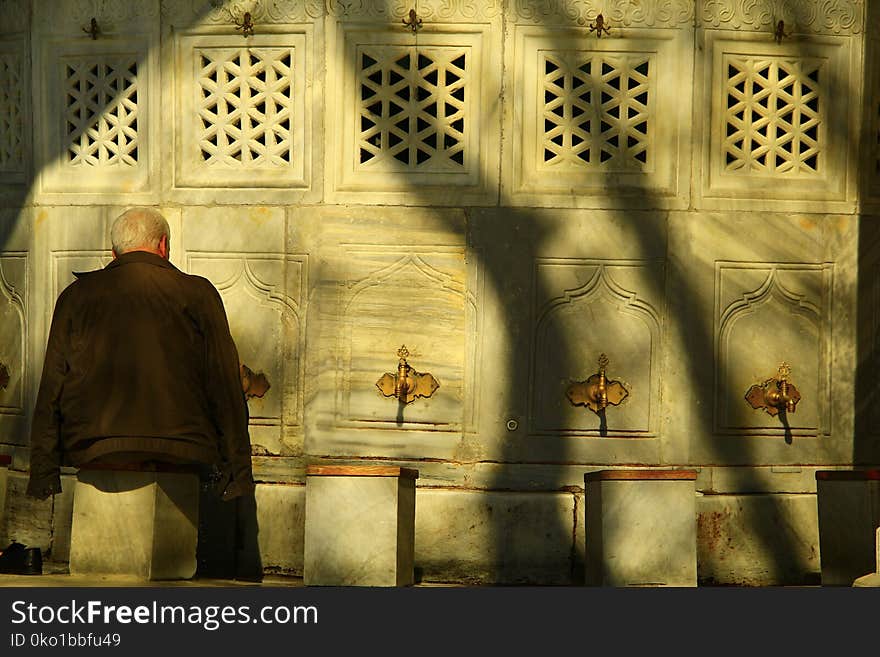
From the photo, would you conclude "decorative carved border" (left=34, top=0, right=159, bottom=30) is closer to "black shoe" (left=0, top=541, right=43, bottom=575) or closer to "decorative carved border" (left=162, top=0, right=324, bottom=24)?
"decorative carved border" (left=162, top=0, right=324, bottom=24)

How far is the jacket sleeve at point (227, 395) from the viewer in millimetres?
7496

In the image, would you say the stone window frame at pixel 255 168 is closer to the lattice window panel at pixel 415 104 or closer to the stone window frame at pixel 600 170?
the lattice window panel at pixel 415 104

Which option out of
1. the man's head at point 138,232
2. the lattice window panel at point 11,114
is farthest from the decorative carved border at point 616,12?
the lattice window panel at point 11,114

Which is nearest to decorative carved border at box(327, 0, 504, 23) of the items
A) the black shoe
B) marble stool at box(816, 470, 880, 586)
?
marble stool at box(816, 470, 880, 586)

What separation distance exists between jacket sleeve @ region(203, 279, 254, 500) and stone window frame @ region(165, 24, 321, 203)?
4.36 feet

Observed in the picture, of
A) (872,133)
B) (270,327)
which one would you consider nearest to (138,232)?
(270,327)

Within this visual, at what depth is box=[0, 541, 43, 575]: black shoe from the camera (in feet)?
26.9

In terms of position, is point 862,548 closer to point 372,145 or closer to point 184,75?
point 372,145

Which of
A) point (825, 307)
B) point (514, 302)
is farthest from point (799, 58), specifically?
point (514, 302)

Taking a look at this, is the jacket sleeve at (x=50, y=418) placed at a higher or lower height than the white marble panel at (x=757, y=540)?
higher

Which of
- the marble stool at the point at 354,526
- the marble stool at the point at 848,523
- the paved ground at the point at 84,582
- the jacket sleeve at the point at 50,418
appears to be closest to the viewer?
the paved ground at the point at 84,582

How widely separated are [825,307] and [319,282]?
2.76 m

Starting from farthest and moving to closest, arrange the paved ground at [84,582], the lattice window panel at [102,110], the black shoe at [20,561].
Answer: the lattice window panel at [102,110]
the black shoe at [20,561]
the paved ground at [84,582]

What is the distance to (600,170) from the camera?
8625 millimetres
